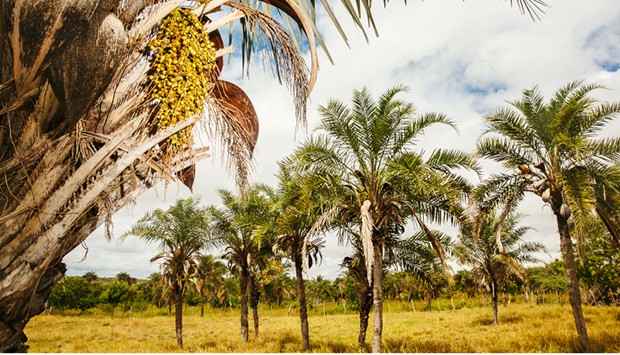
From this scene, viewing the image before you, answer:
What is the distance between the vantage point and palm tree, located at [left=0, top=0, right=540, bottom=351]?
1.23 meters

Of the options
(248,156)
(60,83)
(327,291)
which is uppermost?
(248,156)

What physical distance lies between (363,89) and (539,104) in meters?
5.49

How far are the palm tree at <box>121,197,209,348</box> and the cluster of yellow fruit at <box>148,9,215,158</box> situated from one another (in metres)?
15.3

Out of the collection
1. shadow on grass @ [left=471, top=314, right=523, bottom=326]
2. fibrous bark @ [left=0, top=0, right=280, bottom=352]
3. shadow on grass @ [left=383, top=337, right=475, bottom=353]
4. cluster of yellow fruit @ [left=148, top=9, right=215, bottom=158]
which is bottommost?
shadow on grass @ [left=471, top=314, right=523, bottom=326]

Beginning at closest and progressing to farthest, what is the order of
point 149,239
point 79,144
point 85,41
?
point 85,41 < point 79,144 < point 149,239

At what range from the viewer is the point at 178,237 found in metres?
18.0

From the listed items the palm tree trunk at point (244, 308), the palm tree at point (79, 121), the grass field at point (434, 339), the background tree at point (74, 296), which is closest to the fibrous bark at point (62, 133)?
the palm tree at point (79, 121)

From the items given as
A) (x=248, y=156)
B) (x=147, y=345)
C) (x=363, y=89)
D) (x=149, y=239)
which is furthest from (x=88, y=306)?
(x=248, y=156)

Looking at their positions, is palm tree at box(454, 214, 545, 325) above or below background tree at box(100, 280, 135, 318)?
above

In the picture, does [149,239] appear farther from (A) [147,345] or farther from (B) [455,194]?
(B) [455,194]

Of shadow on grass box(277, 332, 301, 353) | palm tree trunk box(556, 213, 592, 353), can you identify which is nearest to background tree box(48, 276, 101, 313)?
shadow on grass box(277, 332, 301, 353)

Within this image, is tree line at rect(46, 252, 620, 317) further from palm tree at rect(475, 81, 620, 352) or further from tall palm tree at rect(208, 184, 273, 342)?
palm tree at rect(475, 81, 620, 352)

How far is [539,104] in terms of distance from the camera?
11.1 metres

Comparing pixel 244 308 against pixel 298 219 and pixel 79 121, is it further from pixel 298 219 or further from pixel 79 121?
pixel 79 121
